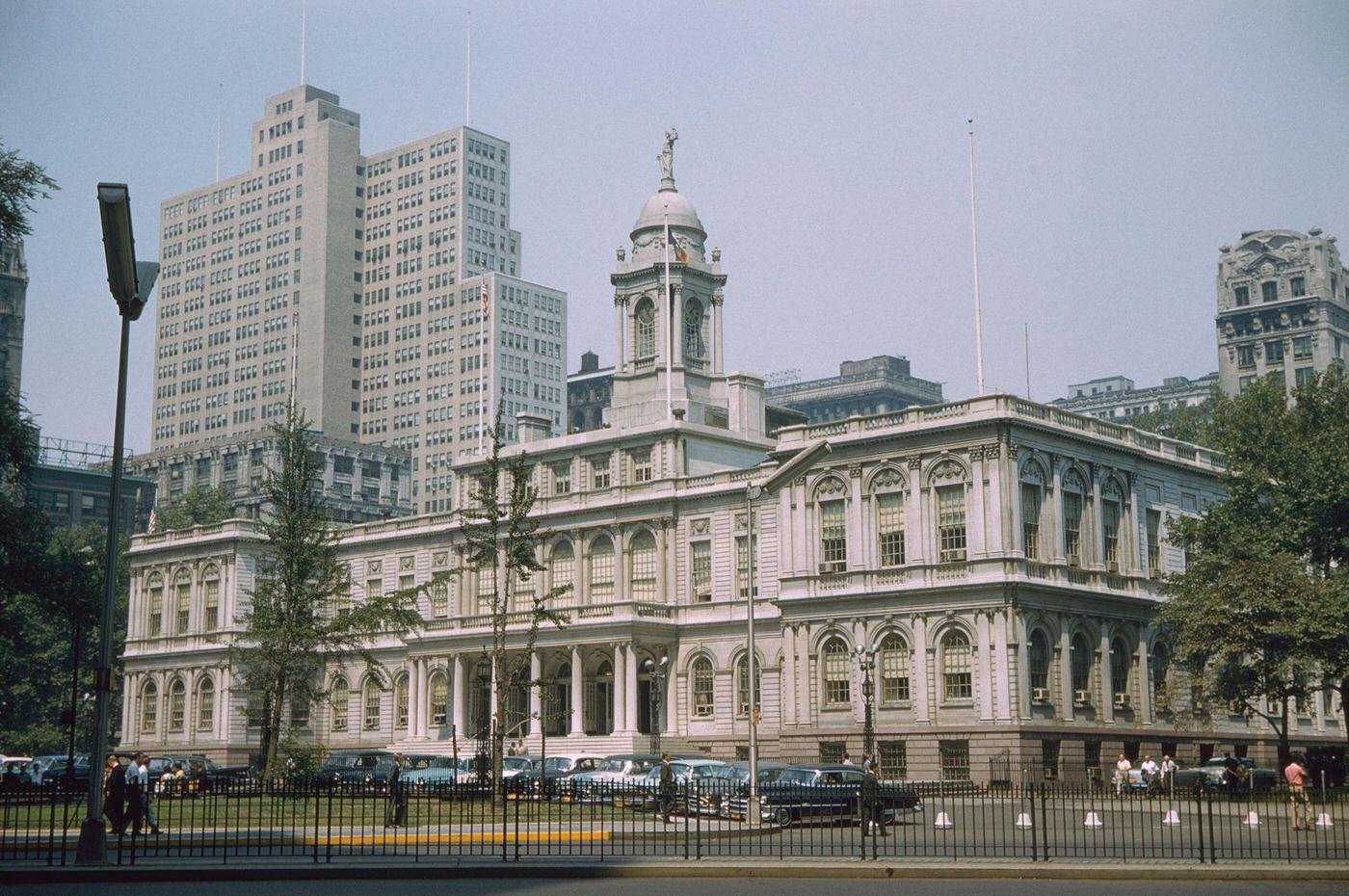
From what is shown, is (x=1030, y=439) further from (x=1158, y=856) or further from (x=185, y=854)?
(x=185, y=854)

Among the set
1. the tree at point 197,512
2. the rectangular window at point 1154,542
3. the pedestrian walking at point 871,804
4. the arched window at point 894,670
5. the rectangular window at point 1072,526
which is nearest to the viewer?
the pedestrian walking at point 871,804

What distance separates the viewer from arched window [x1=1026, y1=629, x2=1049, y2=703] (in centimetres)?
6256

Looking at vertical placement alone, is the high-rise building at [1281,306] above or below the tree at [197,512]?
above

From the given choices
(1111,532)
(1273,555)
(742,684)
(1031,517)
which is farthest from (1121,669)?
(742,684)

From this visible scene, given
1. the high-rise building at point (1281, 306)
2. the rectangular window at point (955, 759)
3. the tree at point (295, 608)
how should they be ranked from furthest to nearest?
the high-rise building at point (1281, 306), the rectangular window at point (955, 759), the tree at point (295, 608)

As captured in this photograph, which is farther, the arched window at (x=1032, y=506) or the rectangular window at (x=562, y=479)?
the rectangular window at (x=562, y=479)

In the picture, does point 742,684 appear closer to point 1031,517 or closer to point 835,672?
point 835,672

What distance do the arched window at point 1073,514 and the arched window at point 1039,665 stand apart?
13.2ft

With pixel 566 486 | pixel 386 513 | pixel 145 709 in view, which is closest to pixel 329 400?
pixel 386 513

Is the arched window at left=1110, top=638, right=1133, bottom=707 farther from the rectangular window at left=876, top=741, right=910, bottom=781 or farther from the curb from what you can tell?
the curb

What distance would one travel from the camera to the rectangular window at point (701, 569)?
75.6 metres

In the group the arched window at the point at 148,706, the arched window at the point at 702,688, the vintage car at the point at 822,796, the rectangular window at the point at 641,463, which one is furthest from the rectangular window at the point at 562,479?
the vintage car at the point at 822,796

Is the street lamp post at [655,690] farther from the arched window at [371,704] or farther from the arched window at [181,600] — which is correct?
the arched window at [181,600]

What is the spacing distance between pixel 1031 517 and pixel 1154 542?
9521 mm
